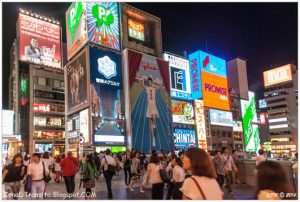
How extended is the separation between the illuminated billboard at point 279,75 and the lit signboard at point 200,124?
18463 millimetres

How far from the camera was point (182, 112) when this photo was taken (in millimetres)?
63219

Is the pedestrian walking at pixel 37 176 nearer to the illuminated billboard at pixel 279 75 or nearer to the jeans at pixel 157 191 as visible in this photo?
the jeans at pixel 157 191

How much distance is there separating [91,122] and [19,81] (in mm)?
39610

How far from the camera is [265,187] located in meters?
3.45

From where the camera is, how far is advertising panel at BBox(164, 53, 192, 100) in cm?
6372

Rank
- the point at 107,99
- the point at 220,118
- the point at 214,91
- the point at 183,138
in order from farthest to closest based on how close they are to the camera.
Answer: the point at 220,118, the point at 214,91, the point at 183,138, the point at 107,99

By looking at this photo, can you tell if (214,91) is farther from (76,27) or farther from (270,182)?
(270,182)

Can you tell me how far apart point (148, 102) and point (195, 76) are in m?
17.8

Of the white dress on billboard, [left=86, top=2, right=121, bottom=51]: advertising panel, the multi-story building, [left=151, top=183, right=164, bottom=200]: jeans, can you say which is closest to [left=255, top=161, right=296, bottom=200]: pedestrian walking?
[left=151, top=183, right=164, bottom=200]: jeans

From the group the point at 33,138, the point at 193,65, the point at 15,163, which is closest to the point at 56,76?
the point at 33,138

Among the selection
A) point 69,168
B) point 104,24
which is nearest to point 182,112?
point 104,24

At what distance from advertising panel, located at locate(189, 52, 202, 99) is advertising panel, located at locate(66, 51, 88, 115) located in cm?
2528

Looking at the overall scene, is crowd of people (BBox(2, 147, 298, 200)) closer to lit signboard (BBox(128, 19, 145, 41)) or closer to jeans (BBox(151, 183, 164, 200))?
jeans (BBox(151, 183, 164, 200))

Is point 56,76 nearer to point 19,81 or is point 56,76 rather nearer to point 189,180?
point 19,81
